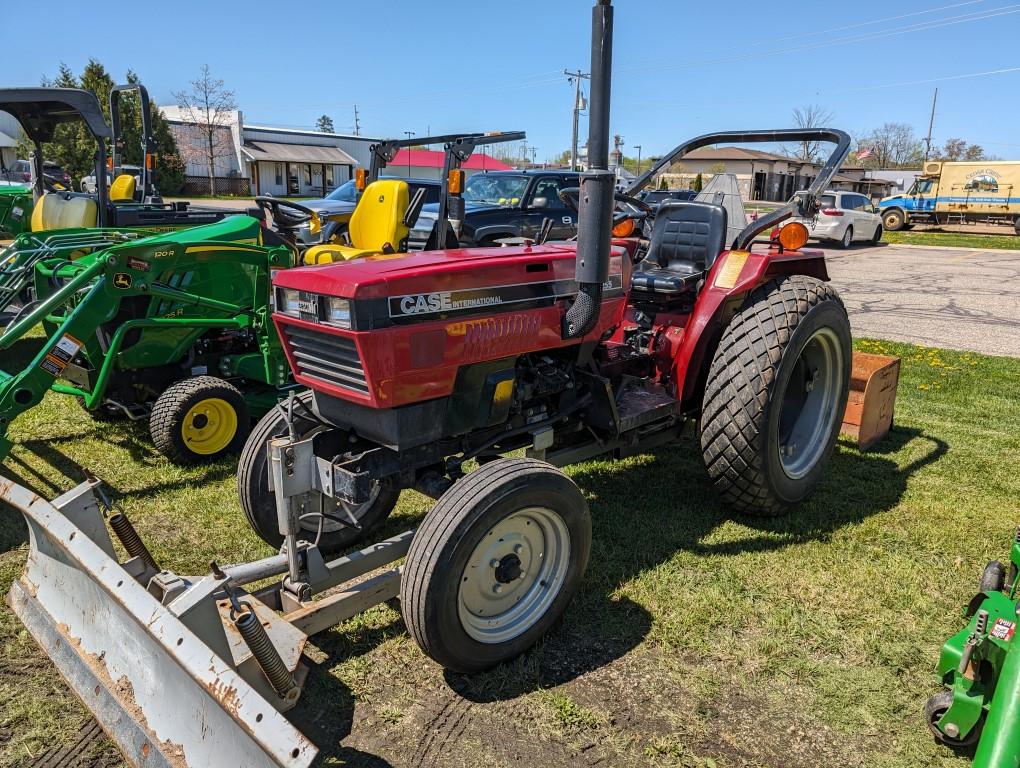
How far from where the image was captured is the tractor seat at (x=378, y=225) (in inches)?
228

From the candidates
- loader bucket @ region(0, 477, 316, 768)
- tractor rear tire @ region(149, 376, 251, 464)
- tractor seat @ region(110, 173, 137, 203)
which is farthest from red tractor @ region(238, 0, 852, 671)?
tractor seat @ region(110, 173, 137, 203)

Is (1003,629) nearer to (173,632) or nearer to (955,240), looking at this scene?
(173,632)

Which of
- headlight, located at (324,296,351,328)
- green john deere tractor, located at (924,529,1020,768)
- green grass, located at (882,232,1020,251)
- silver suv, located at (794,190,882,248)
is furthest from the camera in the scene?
green grass, located at (882,232,1020,251)

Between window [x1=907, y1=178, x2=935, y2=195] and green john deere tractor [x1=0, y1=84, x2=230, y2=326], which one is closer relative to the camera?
green john deere tractor [x1=0, y1=84, x2=230, y2=326]

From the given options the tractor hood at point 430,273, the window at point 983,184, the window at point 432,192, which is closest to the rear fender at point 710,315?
the tractor hood at point 430,273

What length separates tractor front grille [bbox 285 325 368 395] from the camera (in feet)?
8.80

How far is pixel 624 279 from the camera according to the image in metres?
3.48

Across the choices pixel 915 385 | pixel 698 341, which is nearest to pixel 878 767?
pixel 698 341

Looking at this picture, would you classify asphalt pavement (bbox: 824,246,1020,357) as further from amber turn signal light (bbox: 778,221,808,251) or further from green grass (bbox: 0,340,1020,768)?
amber turn signal light (bbox: 778,221,808,251)

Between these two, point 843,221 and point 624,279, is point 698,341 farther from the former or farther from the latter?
point 843,221

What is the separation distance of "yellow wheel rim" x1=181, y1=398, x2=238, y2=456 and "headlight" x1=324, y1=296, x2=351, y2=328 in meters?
2.18

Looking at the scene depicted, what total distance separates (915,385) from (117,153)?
786 cm

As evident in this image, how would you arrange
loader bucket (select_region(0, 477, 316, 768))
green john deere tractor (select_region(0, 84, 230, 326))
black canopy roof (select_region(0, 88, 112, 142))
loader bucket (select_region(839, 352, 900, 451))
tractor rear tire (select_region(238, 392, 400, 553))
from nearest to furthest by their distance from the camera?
loader bucket (select_region(0, 477, 316, 768)) → tractor rear tire (select_region(238, 392, 400, 553)) → loader bucket (select_region(839, 352, 900, 451)) → green john deere tractor (select_region(0, 84, 230, 326)) → black canopy roof (select_region(0, 88, 112, 142))

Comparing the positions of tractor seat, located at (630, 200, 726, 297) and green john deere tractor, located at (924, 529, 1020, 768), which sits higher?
tractor seat, located at (630, 200, 726, 297)
